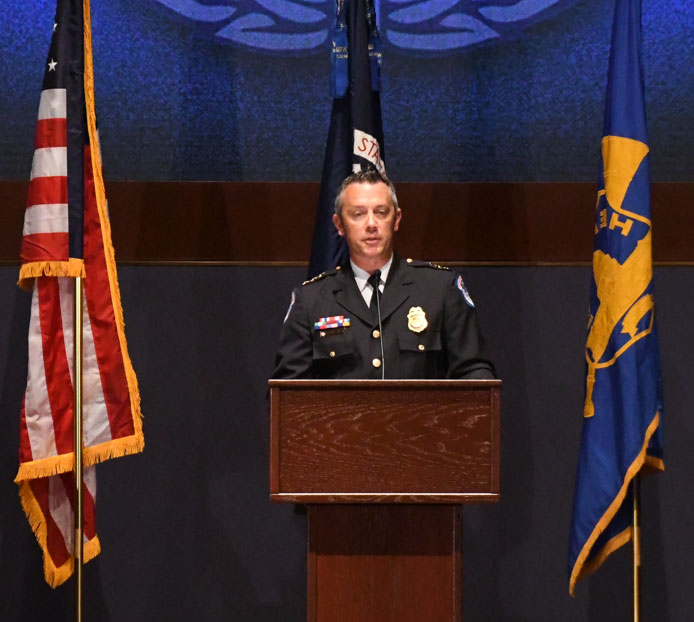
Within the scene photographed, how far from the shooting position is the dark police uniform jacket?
8.25ft

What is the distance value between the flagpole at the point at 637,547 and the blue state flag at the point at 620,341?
3 cm

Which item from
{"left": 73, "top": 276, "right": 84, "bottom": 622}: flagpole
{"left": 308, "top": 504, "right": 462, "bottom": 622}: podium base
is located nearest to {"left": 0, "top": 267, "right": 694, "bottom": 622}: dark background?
{"left": 73, "top": 276, "right": 84, "bottom": 622}: flagpole

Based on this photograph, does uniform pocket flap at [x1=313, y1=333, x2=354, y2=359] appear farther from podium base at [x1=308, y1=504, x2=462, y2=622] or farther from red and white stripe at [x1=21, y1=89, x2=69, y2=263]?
red and white stripe at [x1=21, y1=89, x2=69, y2=263]

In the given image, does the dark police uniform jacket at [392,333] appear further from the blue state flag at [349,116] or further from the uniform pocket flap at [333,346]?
the blue state flag at [349,116]

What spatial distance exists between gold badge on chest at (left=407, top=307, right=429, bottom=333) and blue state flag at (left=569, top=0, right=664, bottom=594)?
616 millimetres

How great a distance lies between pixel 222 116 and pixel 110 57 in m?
0.47

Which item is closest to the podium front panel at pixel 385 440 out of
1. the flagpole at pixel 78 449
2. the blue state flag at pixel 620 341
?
the blue state flag at pixel 620 341

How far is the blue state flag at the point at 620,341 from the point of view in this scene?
9.11ft

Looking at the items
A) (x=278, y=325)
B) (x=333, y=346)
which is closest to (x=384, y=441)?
(x=333, y=346)

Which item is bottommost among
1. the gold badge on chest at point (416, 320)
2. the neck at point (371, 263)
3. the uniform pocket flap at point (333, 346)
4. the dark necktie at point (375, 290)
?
the uniform pocket flap at point (333, 346)

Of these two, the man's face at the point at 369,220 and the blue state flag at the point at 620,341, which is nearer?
the man's face at the point at 369,220

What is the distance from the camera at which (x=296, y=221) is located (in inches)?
138

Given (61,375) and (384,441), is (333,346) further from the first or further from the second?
(61,375)

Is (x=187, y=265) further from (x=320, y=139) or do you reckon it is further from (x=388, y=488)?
(x=388, y=488)
